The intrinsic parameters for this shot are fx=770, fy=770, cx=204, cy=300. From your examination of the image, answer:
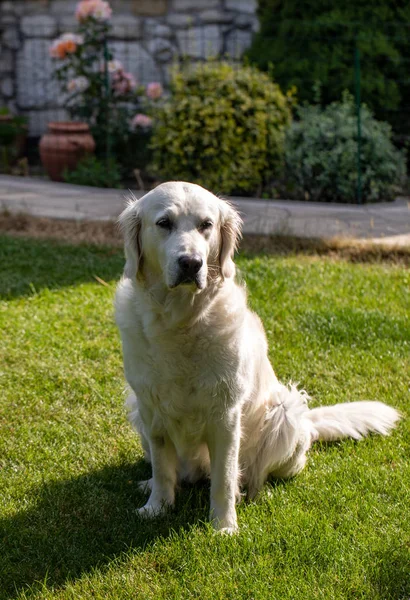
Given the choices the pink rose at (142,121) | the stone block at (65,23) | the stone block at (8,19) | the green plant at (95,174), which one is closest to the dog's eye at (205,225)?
the green plant at (95,174)

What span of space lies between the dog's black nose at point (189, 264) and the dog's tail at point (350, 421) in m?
1.15

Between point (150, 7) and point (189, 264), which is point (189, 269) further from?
point (150, 7)

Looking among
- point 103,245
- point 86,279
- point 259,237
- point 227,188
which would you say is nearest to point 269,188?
point 227,188

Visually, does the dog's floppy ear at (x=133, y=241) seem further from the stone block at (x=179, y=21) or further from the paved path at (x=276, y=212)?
the stone block at (x=179, y=21)

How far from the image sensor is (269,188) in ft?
25.5

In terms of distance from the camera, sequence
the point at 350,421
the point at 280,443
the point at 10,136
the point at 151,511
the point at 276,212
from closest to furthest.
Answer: the point at 151,511, the point at 280,443, the point at 350,421, the point at 276,212, the point at 10,136

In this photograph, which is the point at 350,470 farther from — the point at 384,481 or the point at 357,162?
the point at 357,162

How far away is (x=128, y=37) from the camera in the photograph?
10.0m

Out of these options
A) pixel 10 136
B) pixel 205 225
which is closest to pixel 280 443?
pixel 205 225

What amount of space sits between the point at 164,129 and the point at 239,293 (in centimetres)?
485

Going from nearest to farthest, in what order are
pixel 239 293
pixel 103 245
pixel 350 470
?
pixel 239 293
pixel 350 470
pixel 103 245

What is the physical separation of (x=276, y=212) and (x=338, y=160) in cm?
101

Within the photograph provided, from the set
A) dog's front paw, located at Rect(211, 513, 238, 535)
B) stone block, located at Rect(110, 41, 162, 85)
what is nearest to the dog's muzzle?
dog's front paw, located at Rect(211, 513, 238, 535)

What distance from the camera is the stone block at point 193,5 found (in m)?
9.76
